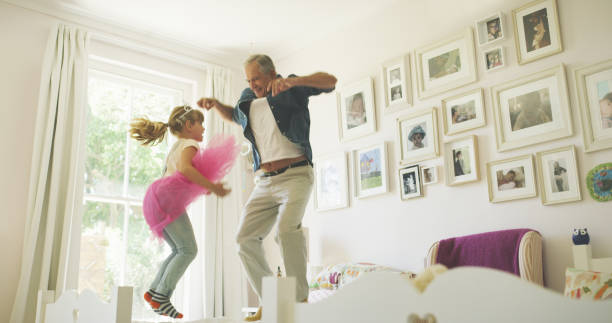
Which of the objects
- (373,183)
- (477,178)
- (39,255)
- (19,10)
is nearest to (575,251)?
(477,178)

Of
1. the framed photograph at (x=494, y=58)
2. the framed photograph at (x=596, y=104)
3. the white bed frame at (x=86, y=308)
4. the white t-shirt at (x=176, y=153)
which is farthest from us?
the framed photograph at (x=494, y=58)

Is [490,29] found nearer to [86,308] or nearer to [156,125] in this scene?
[156,125]

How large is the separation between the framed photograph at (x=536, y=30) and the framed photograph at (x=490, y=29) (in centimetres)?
8

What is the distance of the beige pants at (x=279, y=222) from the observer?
6.53 ft

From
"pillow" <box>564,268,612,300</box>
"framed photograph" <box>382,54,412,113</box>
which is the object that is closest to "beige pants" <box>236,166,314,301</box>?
"pillow" <box>564,268,612,300</box>

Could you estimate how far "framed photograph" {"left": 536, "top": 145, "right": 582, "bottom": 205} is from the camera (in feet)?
8.90

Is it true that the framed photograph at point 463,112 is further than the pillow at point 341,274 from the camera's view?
No

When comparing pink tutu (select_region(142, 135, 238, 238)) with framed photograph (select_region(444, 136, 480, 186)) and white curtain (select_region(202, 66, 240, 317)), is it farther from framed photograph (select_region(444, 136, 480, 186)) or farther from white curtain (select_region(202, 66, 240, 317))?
white curtain (select_region(202, 66, 240, 317))

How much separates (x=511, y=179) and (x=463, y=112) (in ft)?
1.88

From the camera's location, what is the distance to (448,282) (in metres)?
1.01

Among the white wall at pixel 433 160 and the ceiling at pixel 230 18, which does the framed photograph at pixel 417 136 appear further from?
the ceiling at pixel 230 18

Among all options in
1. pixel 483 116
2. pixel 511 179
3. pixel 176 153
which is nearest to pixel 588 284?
pixel 511 179

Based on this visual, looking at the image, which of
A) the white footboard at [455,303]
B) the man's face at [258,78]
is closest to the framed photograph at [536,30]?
the man's face at [258,78]

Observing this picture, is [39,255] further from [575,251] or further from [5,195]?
[575,251]
